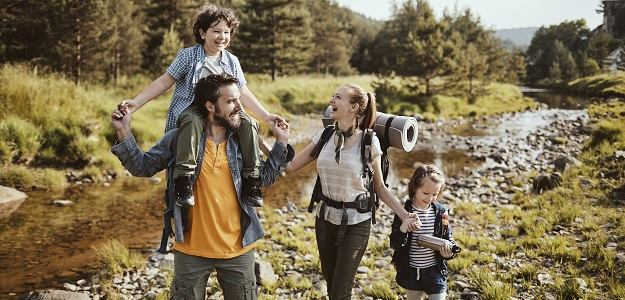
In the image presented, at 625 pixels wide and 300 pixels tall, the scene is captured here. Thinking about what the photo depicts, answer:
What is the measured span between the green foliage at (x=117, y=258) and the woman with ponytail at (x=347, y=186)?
4758mm

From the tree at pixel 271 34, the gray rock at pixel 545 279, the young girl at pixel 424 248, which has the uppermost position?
the tree at pixel 271 34

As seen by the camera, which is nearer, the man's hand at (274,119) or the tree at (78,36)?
the man's hand at (274,119)

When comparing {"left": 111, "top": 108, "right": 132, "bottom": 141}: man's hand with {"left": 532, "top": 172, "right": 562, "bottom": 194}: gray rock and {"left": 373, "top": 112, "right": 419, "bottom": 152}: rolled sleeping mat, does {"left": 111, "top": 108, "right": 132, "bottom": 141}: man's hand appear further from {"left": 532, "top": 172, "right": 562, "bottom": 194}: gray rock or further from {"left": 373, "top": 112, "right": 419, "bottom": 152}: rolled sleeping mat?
{"left": 532, "top": 172, "right": 562, "bottom": 194}: gray rock

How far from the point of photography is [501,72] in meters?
54.6

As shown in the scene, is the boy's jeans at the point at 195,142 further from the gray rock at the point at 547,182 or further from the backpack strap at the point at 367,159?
the gray rock at the point at 547,182

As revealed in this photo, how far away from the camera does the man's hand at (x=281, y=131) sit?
351cm

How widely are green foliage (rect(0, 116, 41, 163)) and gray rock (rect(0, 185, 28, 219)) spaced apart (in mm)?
1934

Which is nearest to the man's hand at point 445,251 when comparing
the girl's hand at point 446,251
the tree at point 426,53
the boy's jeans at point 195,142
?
the girl's hand at point 446,251

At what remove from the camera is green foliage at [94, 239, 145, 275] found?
24.3ft

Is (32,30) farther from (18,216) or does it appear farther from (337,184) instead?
(337,184)

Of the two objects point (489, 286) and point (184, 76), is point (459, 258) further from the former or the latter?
point (184, 76)

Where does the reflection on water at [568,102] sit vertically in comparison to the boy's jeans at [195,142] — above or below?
below

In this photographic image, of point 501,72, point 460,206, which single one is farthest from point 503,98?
point 460,206

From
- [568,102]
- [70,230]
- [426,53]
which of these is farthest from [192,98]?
[568,102]
